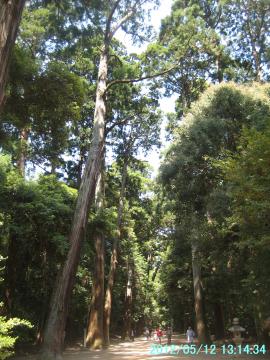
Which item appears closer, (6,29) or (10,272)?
(6,29)

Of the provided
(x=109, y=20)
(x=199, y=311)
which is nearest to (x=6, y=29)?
(x=109, y=20)

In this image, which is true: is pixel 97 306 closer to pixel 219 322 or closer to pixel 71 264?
pixel 71 264

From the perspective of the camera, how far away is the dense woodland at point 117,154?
404 inches

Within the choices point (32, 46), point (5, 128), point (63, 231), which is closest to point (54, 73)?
point (5, 128)

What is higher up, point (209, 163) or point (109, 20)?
point (109, 20)

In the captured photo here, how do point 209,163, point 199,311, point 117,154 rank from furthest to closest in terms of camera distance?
point 117,154
point 199,311
point 209,163

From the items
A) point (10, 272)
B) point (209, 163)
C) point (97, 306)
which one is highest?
point (209, 163)

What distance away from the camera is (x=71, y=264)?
33.6 feet

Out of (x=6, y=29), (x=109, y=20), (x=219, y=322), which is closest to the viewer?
(x=6, y=29)

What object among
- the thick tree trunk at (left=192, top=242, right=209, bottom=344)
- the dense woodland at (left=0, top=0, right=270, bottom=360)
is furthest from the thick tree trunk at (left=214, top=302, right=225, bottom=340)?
the thick tree trunk at (left=192, top=242, right=209, bottom=344)

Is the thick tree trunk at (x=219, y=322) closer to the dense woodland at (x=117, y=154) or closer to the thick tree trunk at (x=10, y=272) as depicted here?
the dense woodland at (x=117, y=154)

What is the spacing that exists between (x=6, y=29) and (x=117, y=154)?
2252 centimetres

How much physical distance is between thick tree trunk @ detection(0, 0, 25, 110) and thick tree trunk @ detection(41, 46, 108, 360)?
6.13 m

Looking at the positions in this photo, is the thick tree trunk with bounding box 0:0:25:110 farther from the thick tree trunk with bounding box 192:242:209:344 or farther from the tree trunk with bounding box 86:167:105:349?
the thick tree trunk with bounding box 192:242:209:344
